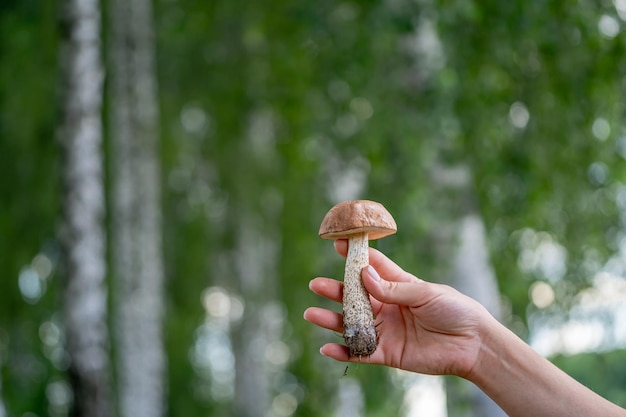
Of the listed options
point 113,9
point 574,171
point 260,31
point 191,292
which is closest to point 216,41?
point 113,9

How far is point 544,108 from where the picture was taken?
5.87 metres

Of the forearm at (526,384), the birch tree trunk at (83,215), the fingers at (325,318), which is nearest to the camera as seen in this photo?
the forearm at (526,384)

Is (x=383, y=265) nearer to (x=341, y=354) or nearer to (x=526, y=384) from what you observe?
(x=341, y=354)

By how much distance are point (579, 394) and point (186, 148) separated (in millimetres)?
13314

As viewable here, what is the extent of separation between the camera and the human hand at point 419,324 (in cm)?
274

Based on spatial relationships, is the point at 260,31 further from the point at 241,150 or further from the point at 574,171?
the point at 241,150

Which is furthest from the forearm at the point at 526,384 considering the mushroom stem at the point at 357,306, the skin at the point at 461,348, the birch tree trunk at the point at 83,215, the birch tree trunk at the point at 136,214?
the birch tree trunk at the point at 136,214

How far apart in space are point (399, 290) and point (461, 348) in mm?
318

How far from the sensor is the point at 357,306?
9.44ft

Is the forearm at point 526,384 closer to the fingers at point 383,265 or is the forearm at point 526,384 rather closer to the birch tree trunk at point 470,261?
the fingers at point 383,265

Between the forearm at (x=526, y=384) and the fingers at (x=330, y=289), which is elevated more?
the fingers at (x=330, y=289)

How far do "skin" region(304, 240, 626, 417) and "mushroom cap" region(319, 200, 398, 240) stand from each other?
174 millimetres

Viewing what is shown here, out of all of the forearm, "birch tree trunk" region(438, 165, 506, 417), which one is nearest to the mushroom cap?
the forearm

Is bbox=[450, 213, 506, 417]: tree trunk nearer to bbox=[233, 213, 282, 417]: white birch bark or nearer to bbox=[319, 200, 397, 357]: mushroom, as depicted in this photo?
bbox=[319, 200, 397, 357]: mushroom
